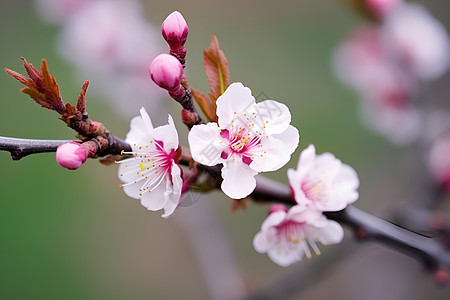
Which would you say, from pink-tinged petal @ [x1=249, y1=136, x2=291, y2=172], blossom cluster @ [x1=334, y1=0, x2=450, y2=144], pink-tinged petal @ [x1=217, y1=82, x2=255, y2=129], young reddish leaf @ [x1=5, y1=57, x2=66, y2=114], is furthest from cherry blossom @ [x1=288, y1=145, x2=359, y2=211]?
blossom cluster @ [x1=334, y1=0, x2=450, y2=144]

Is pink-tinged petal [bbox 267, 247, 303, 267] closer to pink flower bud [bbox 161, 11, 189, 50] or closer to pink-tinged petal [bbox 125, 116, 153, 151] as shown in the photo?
pink-tinged petal [bbox 125, 116, 153, 151]

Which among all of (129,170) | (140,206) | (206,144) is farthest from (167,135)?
(140,206)

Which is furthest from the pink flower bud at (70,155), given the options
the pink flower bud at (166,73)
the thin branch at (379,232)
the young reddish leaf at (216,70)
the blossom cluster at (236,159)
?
the thin branch at (379,232)

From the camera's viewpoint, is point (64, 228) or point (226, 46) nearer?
point (64, 228)

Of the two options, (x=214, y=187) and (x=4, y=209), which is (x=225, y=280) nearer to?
(x=214, y=187)

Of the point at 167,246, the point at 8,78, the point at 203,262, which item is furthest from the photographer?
the point at 8,78

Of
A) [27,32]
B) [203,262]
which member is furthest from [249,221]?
[27,32]

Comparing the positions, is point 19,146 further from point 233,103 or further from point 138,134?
point 233,103
